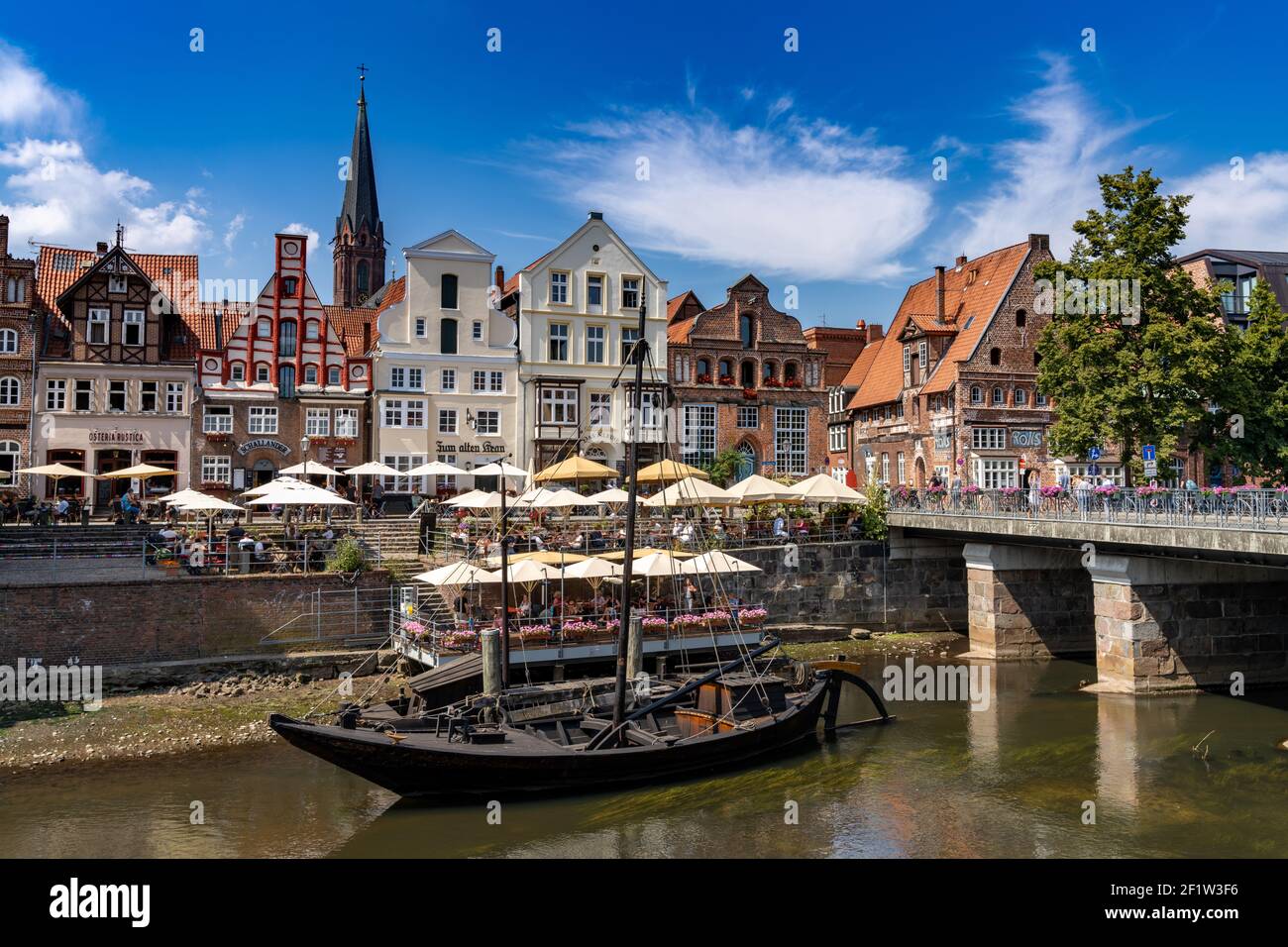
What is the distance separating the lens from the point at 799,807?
60.3 feet

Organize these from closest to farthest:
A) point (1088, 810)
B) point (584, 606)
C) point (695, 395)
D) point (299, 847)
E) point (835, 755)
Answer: point (299, 847)
point (1088, 810)
point (835, 755)
point (584, 606)
point (695, 395)

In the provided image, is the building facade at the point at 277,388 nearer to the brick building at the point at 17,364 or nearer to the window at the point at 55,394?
the window at the point at 55,394

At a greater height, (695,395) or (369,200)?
(369,200)

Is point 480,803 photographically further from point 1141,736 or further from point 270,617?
point 1141,736

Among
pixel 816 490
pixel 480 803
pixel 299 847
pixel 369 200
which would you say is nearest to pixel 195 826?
pixel 299 847

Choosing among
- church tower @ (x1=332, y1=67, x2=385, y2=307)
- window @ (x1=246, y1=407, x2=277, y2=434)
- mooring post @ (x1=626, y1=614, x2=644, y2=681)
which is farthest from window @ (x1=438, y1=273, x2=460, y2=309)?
church tower @ (x1=332, y1=67, x2=385, y2=307)

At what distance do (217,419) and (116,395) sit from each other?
4104mm

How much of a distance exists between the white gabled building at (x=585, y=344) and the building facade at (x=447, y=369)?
3.31ft

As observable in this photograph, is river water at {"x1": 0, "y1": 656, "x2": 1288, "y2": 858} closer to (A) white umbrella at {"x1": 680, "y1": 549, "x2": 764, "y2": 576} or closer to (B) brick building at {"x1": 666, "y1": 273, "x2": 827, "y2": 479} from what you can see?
(A) white umbrella at {"x1": 680, "y1": 549, "x2": 764, "y2": 576}

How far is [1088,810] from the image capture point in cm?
1770

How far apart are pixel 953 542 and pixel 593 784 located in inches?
961

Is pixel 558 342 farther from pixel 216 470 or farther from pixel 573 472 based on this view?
pixel 216 470

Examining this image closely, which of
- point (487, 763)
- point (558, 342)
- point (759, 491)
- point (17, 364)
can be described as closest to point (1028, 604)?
point (759, 491)

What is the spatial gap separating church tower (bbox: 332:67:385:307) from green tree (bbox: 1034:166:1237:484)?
65569 mm
